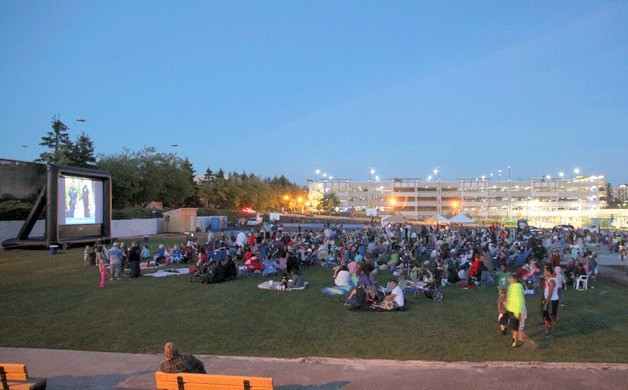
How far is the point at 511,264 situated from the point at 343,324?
13.9 meters

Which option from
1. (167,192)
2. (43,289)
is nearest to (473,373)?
(43,289)

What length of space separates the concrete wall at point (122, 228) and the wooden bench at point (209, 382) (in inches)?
1122

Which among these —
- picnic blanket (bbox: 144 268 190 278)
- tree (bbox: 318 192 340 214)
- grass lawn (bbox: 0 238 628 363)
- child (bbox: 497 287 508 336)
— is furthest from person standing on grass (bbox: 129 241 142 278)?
tree (bbox: 318 192 340 214)

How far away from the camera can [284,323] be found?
10.2 meters

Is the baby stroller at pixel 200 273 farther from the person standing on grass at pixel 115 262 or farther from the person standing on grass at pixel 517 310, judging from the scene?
the person standing on grass at pixel 517 310

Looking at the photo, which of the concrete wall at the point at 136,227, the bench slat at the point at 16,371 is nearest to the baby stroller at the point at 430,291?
the bench slat at the point at 16,371

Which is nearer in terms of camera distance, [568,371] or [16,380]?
[16,380]

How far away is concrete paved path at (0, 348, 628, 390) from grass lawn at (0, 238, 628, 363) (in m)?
0.44

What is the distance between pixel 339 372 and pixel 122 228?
113 ft

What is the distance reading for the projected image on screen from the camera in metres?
26.7

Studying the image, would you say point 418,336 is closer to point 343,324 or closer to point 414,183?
point 343,324

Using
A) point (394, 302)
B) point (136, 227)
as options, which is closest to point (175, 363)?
point (394, 302)

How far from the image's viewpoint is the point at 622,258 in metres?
24.0

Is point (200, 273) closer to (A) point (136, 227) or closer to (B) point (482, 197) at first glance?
(A) point (136, 227)
